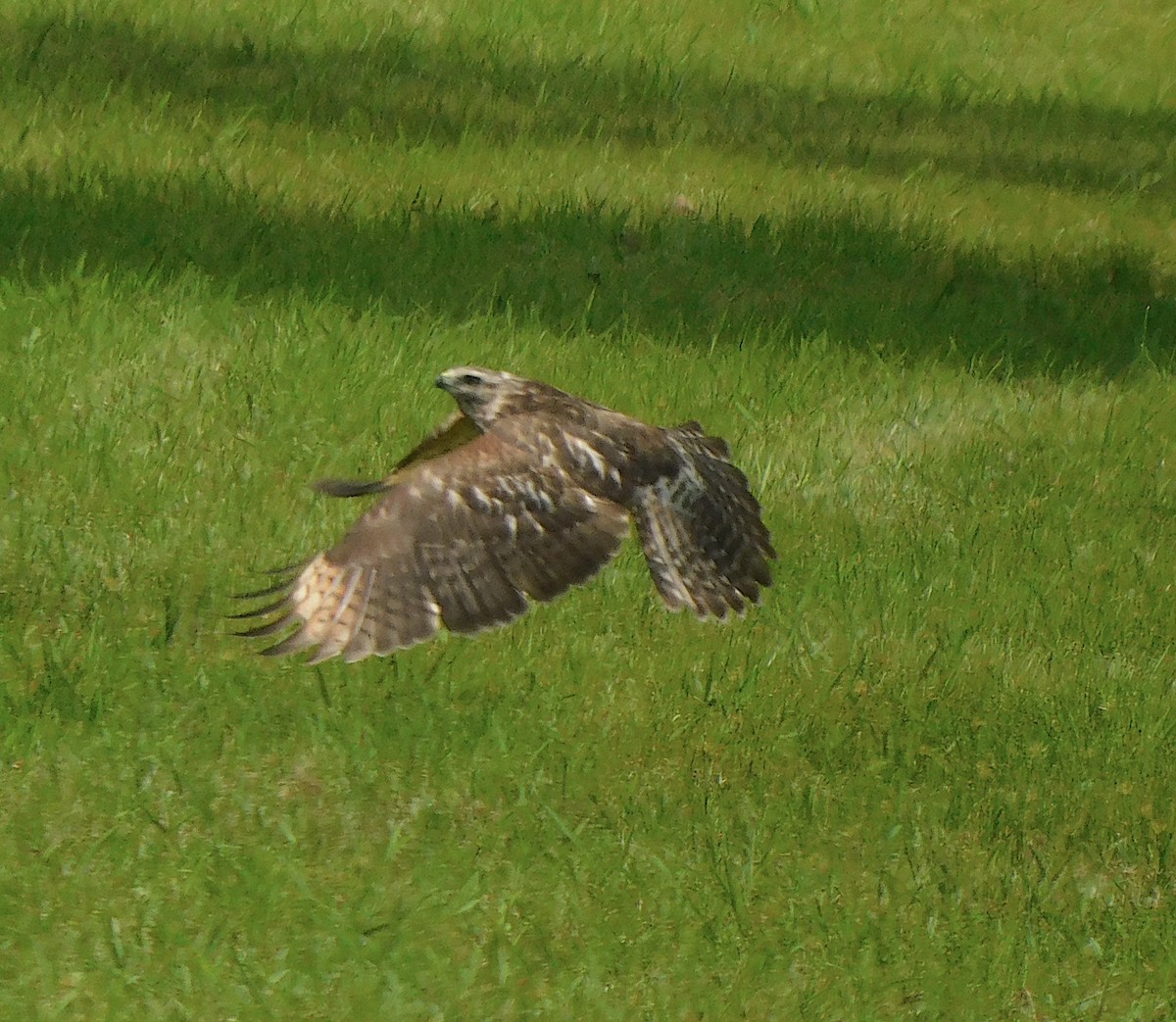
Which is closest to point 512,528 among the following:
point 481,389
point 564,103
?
point 481,389

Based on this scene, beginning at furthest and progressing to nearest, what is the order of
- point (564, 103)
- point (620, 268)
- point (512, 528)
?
point (564, 103)
point (620, 268)
point (512, 528)

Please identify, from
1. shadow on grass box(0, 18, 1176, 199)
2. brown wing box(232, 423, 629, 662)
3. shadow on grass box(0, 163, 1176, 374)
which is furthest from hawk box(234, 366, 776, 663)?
shadow on grass box(0, 18, 1176, 199)

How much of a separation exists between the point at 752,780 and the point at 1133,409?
3691mm

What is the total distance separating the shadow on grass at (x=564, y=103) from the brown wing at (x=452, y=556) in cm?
541

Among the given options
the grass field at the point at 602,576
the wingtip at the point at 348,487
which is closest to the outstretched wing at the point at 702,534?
the grass field at the point at 602,576

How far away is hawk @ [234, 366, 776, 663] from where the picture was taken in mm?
4555

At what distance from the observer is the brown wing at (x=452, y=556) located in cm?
450

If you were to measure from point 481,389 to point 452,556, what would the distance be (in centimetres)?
107

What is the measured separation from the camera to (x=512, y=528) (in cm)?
490

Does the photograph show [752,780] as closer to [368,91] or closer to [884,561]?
[884,561]

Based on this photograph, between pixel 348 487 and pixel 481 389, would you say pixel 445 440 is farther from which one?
pixel 348 487

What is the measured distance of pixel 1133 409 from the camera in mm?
8234

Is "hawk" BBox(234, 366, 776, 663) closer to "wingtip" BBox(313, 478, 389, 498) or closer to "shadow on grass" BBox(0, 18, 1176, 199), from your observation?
"wingtip" BBox(313, 478, 389, 498)

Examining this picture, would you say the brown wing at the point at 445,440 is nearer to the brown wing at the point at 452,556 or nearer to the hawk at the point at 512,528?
the hawk at the point at 512,528
